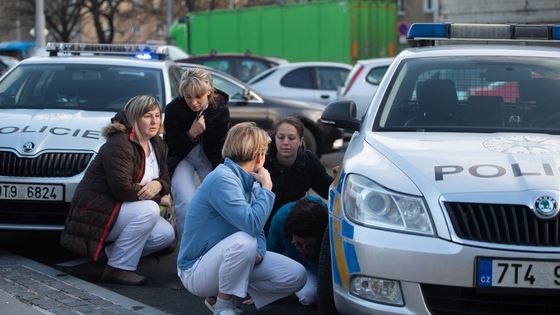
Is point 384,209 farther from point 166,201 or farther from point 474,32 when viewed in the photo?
point 166,201

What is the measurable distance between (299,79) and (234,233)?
12337 millimetres

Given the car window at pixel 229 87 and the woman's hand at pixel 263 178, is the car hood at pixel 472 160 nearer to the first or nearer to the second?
the woman's hand at pixel 263 178

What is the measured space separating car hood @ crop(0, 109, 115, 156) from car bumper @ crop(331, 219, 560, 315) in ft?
10.4

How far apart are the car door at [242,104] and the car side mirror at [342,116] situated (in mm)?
5589

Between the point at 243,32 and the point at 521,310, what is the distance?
26395 mm

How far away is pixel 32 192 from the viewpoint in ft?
23.4

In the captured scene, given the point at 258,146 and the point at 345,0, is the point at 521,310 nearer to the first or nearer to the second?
the point at 258,146

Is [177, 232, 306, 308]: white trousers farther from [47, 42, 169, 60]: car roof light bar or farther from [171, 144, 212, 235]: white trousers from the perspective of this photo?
[47, 42, 169, 60]: car roof light bar

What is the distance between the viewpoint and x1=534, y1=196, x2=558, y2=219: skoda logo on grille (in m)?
4.46

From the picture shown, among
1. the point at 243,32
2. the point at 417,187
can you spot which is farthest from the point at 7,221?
the point at 243,32

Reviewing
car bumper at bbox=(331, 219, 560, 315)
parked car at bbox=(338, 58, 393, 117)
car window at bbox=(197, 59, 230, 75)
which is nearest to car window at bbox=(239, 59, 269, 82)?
car window at bbox=(197, 59, 230, 75)

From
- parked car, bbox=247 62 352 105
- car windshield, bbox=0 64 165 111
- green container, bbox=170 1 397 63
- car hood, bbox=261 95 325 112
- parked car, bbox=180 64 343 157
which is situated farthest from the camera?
green container, bbox=170 1 397 63

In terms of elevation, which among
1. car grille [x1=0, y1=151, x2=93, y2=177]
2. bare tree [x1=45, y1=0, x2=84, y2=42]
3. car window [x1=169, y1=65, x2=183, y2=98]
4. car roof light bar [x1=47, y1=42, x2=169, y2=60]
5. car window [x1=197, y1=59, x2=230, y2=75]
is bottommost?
car grille [x1=0, y1=151, x2=93, y2=177]

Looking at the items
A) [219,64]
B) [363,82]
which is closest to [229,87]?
[363,82]
